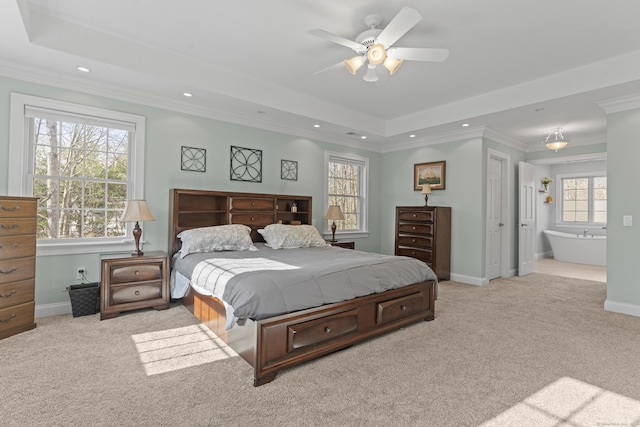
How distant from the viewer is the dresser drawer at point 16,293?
2.78m

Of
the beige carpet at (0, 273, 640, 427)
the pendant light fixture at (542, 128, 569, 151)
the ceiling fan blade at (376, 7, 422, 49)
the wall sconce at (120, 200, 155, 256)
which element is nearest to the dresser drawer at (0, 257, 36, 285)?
the beige carpet at (0, 273, 640, 427)

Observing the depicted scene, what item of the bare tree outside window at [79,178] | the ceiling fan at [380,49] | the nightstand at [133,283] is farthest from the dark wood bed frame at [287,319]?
the ceiling fan at [380,49]

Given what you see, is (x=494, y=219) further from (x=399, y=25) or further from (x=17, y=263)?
(x=17, y=263)

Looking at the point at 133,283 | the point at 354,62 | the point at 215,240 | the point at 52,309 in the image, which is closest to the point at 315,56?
the point at 354,62

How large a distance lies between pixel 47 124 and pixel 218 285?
2741 millimetres

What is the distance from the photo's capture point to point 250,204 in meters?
4.62

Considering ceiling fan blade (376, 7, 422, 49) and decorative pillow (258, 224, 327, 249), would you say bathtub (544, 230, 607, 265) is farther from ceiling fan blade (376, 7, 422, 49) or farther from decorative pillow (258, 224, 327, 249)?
ceiling fan blade (376, 7, 422, 49)

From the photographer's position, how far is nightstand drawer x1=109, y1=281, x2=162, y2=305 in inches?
131

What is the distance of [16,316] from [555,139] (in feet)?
26.5

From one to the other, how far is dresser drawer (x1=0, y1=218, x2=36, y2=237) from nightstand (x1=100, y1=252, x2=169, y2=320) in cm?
65

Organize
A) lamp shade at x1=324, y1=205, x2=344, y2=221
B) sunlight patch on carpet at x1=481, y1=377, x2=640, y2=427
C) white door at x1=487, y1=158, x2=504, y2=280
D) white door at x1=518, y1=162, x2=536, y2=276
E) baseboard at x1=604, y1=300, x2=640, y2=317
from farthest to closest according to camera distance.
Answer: white door at x1=518, y1=162, x2=536, y2=276 < white door at x1=487, y1=158, x2=504, y2=280 < lamp shade at x1=324, y1=205, x2=344, y2=221 < baseboard at x1=604, y1=300, x2=640, y2=317 < sunlight patch on carpet at x1=481, y1=377, x2=640, y2=427

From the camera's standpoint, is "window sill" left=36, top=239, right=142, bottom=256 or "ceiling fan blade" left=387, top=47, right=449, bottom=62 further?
"window sill" left=36, top=239, right=142, bottom=256

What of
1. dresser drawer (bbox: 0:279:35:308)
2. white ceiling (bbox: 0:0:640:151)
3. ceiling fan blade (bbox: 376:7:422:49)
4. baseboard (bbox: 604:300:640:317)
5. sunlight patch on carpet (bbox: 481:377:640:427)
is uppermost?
white ceiling (bbox: 0:0:640:151)

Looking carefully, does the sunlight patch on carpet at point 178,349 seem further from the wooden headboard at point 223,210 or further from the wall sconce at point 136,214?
the wooden headboard at point 223,210
